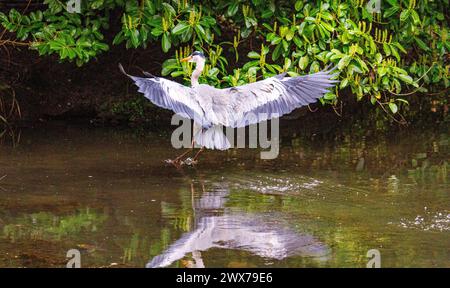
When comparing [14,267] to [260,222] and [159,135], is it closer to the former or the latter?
[260,222]

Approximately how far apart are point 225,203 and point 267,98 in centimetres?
173

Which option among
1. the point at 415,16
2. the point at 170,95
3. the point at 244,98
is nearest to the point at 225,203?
the point at 170,95

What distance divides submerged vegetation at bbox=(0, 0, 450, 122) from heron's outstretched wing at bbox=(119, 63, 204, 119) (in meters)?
0.84

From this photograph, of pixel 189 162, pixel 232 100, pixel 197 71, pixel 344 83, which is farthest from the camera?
pixel 344 83

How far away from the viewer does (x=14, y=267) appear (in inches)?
227

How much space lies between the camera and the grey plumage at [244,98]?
8.73 m

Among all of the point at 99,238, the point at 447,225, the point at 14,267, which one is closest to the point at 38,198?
the point at 99,238

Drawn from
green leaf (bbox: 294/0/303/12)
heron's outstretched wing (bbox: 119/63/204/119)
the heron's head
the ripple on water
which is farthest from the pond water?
green leaf (bbox: 294/0/303/12)

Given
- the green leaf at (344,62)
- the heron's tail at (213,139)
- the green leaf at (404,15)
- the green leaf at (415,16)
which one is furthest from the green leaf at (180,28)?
the green leaf at (415,16)

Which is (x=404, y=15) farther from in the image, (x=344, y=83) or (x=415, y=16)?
(x=344, y=83)

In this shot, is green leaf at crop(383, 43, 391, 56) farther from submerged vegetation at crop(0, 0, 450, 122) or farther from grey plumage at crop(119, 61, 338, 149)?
grey plumage at crop(119, 61, 338, 149)

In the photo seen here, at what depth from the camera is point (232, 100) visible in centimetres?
891

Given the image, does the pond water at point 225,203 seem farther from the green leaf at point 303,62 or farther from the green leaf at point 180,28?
the green leaf at point 180,28

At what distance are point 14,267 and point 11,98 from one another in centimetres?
612
